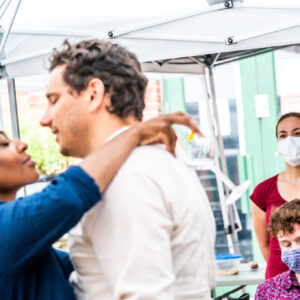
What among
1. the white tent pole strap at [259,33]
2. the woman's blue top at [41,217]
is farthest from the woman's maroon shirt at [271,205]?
the woman's blue top at [41,217]

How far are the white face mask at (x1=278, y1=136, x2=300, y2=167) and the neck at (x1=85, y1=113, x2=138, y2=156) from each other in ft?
7.71

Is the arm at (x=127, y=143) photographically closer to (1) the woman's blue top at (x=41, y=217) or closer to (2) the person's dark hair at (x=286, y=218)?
(1) the woman's blue top at (x=41, y=217)

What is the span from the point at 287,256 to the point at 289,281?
0.12 m

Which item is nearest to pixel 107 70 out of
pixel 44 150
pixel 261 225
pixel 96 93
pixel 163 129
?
pixel 96 93

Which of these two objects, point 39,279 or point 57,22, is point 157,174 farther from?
point 57,22

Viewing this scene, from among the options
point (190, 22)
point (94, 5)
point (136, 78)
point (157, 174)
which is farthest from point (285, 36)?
point (157, 174)

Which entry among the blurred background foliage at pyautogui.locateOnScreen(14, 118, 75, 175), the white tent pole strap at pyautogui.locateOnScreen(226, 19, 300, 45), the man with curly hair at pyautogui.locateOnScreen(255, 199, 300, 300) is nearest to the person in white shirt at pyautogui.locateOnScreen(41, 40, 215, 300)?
the man with curly hair at pyautogui.locateOnScreen(255, 199, 300, 300)

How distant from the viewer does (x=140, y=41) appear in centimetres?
309

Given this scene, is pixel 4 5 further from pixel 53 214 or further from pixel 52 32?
pixel 53 214

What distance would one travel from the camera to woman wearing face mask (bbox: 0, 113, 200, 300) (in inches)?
41.3

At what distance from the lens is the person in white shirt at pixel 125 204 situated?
1025mm

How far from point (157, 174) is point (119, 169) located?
0.24ft

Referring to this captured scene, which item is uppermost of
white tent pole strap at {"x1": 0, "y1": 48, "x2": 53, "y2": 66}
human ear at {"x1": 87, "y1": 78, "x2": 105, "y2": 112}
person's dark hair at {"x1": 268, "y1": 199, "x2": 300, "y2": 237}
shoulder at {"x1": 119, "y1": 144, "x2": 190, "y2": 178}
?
white tent pole strap at {"x1": 0, "y1": 48, "x2": 53, "y2": 66}

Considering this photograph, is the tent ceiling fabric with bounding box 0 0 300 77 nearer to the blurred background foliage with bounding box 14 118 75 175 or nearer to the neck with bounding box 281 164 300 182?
the neck with bounding box 281 164 300 182
